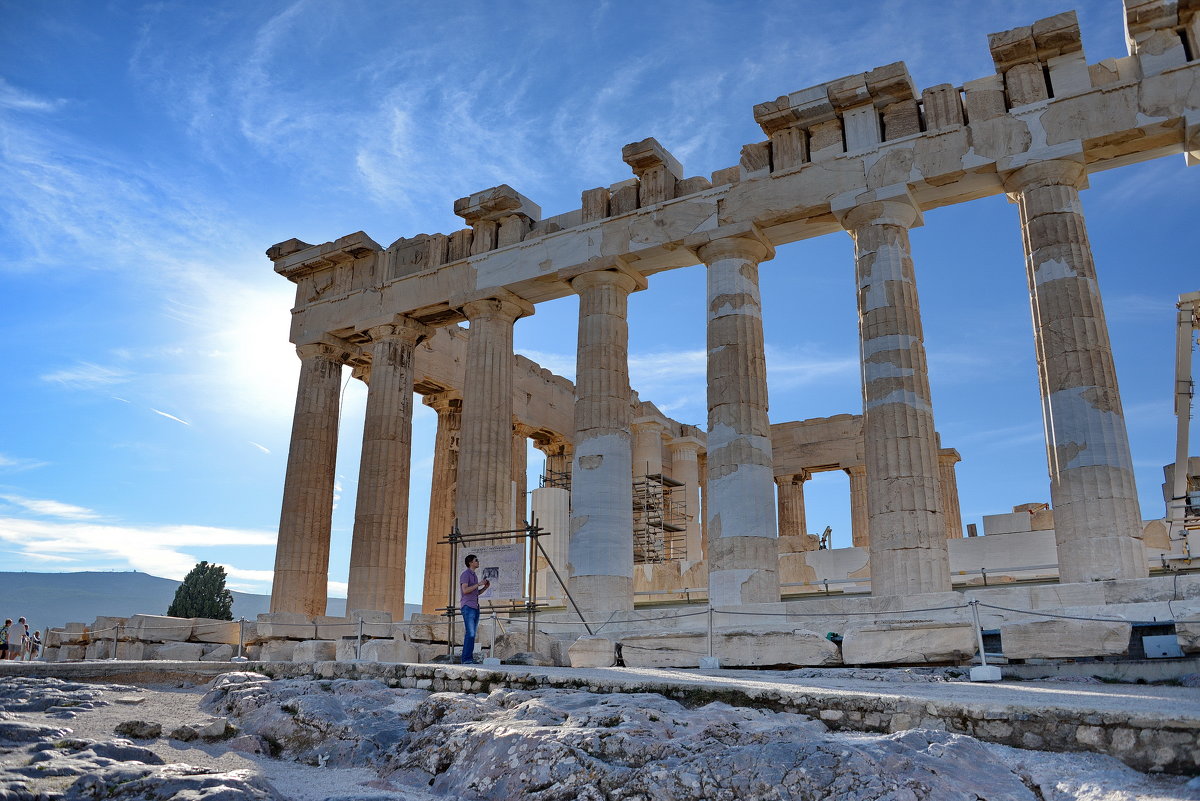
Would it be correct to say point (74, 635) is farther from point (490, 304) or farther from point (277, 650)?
point (490, 304)

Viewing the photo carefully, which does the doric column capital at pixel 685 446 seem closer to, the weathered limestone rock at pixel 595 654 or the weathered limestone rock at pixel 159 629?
the weathered limestone rock at pixel 159 629

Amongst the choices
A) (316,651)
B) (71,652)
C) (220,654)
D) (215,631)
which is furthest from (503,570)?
(71,652)

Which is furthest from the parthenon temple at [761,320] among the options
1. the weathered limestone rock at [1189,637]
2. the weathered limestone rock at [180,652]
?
the weathered limestone rock at [1189,637]

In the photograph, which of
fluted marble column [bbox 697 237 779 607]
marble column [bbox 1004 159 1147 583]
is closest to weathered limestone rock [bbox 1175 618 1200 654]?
marble column [bbox 1004 159 1147 583]

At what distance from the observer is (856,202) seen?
20.3 metres

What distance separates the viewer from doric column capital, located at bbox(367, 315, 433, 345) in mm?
26219

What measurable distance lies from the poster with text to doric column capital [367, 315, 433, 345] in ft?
37.1

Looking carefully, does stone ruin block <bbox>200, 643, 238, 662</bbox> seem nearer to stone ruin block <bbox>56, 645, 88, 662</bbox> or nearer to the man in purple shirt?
stone ruin block <bbox>56, 645, 88, 662</bbox>

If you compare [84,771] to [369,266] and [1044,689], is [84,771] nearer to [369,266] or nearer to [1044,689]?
[1044,689]

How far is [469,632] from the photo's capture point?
14.5 metres

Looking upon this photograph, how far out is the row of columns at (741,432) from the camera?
17469mm

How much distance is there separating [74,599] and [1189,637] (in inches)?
7282

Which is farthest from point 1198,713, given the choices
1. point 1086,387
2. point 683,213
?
point 683,213

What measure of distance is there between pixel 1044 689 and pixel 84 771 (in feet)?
28.1
